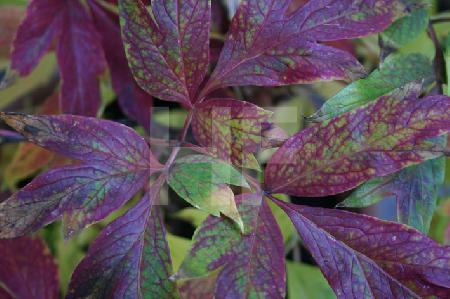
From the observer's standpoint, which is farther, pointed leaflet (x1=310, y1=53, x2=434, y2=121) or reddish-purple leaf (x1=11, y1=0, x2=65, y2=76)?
reddish-purple leaf (x1=11, y1=0, x2=65, y2=76)

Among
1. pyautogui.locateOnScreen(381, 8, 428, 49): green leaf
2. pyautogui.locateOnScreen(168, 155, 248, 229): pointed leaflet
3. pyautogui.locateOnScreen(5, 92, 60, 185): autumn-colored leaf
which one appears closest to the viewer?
pyautogui.locateOnScreen(168, 155, 248, 229): pointed leaflet

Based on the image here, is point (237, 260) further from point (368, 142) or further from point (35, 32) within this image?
point (35, 32)

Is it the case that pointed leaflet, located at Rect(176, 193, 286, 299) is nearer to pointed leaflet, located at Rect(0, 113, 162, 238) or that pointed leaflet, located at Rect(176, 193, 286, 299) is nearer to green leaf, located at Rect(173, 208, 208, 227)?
pointed leaflet, located at Rect(0, 113, 162, 238)

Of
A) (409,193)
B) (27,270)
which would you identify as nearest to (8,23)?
(27,270)

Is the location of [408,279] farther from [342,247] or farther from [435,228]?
[435,228]

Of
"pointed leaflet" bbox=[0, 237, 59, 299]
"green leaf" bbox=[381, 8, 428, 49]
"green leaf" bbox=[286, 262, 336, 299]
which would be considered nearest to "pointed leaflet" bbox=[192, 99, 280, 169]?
"green leaf" bbox=[381, 8, 428, 49]

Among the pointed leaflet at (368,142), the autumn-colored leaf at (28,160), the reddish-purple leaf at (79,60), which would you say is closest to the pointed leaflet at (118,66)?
the reddish-purple leaf at (79,60)
